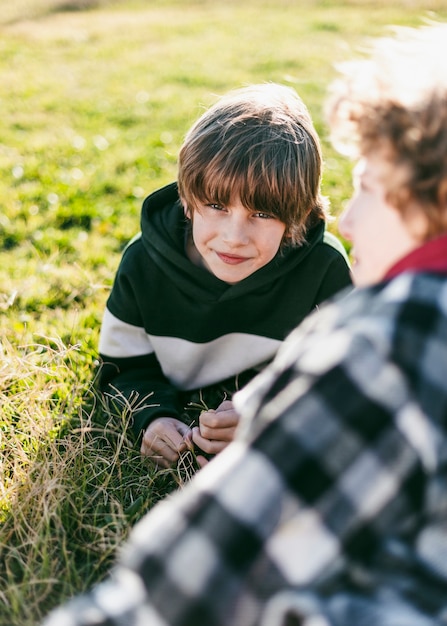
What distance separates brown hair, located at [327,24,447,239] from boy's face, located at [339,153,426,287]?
0.02 metres

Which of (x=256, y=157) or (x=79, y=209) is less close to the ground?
(x=256, y=157)

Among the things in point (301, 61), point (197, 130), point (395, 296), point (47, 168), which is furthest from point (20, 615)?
Result: point (301, 61)

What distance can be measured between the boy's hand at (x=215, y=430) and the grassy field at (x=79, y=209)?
0.17m

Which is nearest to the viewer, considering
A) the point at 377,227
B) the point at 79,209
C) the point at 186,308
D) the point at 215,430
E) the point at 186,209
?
the point at 377,227

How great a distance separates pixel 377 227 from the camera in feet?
5.14

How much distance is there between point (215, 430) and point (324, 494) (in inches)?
47.9

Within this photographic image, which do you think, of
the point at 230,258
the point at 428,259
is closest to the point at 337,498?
the point at 428,259

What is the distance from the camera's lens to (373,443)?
4.34 ft

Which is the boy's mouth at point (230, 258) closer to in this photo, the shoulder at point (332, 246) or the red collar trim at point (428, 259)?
the shoulder at point (332, 246)

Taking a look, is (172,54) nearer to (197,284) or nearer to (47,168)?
(47,168)

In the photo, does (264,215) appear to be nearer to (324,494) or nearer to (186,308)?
(186,308)

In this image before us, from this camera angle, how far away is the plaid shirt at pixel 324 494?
1.32 m

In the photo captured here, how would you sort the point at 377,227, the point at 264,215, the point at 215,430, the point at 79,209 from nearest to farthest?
the point at 377,227, the point at 215,430, the point at 264,215, the point at 79,209

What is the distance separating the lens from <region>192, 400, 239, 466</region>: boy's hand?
251 centimetres
